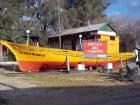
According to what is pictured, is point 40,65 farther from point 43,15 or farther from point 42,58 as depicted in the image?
point 43,15

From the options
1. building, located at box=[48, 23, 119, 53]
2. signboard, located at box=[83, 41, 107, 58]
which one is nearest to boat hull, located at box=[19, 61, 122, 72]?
signboard, located at box=[83, 41, 107, 58]

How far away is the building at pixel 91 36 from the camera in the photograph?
137 feet

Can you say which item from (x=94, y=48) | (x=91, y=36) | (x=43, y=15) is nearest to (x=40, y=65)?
(x=94, y=48)

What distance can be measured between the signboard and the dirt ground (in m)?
5.66

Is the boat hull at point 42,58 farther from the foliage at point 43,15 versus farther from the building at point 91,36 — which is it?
the foliage at point 43,15

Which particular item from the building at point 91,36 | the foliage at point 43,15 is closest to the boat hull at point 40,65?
the building at point 91,36

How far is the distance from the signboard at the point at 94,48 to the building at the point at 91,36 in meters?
11.1

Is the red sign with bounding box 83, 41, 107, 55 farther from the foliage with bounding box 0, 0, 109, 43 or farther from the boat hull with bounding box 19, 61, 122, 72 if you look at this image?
the foliage with bounding box 0, 0, 109, 43

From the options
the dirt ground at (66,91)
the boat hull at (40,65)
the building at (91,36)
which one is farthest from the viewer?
the building at (91,36)

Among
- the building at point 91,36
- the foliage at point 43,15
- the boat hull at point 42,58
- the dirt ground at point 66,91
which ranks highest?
the foliage at point 43,15

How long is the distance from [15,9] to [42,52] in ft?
50.5

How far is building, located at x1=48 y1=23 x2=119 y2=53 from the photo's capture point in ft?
137

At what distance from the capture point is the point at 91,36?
42.5m

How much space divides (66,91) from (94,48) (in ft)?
35.2
